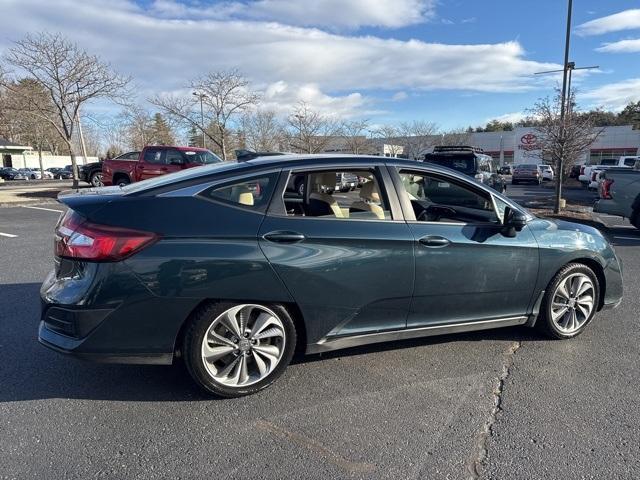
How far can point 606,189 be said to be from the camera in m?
11.2

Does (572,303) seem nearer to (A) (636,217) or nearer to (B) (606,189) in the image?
(A) (636,217)

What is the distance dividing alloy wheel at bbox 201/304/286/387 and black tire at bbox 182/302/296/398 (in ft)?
0.08

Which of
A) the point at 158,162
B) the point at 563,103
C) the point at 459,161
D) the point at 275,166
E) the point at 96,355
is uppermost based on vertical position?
the point at 563,103

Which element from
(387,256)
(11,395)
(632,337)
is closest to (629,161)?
(632,337)

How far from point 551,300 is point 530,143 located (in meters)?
52.5

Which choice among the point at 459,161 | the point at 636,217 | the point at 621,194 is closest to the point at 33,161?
the point at 459,161

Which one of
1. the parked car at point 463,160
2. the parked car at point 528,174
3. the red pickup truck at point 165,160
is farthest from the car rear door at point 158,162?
the parked car at point 528,174

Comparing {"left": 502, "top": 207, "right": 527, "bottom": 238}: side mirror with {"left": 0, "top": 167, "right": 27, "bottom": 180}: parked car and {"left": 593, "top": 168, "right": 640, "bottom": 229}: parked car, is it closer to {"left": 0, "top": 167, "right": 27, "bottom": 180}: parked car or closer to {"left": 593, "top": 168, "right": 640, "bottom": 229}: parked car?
{"left": 593, "top": 168, "right": 640, "bottom": 229}: parked car

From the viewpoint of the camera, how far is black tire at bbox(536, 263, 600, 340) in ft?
13.7

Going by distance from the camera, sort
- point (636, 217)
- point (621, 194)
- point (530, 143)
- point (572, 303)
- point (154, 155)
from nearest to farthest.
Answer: point (572, 303), point (636, 217), point (621, 194), point (154, 155), point (530, 143)

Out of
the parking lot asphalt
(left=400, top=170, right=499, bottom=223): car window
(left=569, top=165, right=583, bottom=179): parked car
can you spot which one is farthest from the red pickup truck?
(left=569, top=165, right=583, bottom=179): parked car

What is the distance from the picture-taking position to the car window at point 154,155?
621 inches

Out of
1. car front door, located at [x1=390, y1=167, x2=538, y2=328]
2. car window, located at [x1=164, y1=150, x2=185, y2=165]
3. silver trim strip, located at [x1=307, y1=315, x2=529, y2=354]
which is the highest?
car window, located at [x1=164, y1=150, x2=185, y2=165]

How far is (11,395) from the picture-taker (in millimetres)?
3221
